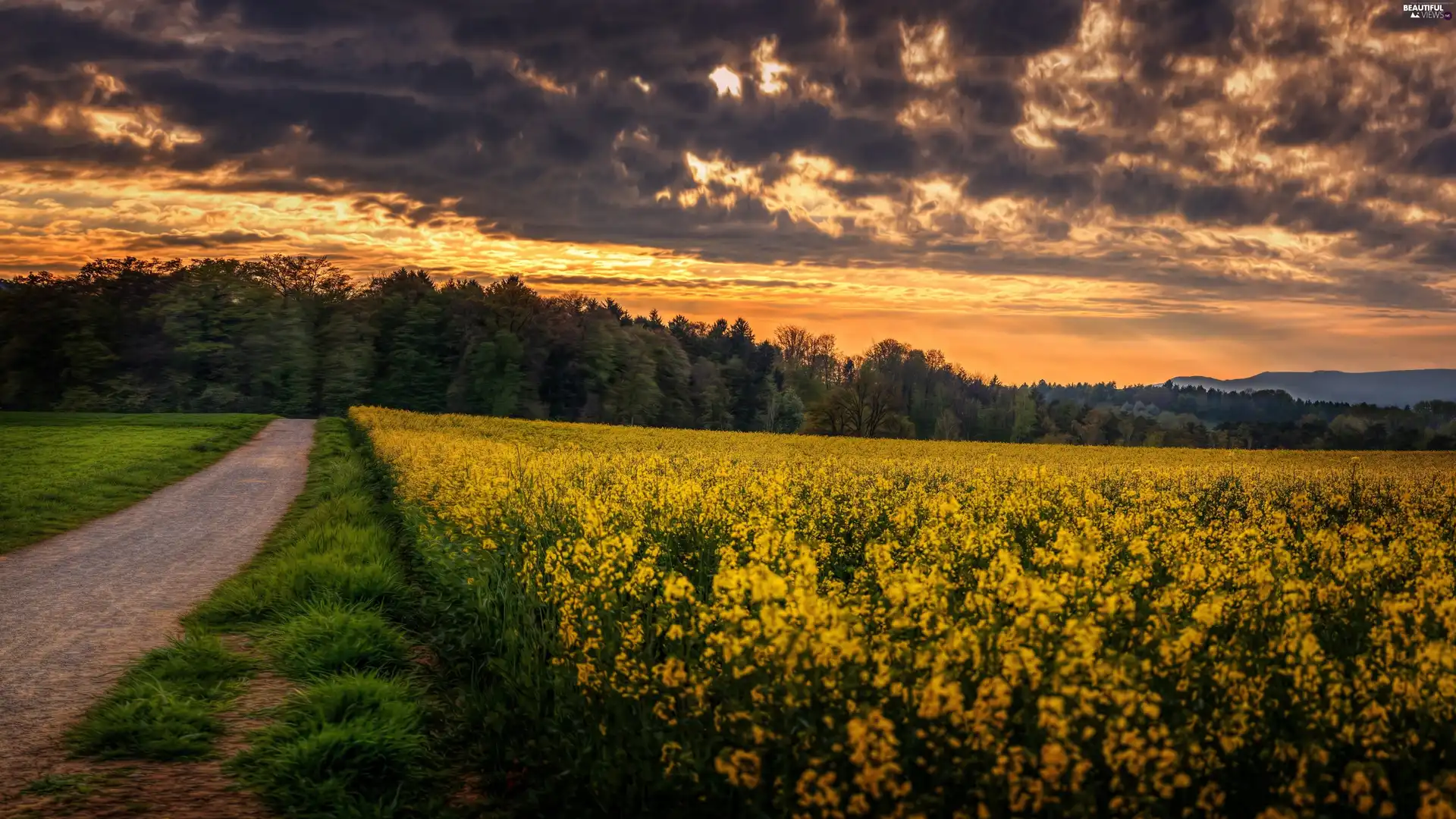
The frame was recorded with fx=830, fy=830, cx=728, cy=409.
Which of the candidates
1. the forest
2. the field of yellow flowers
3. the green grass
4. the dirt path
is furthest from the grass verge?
the forest

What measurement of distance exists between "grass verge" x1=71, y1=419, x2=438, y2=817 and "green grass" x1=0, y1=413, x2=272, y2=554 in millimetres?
6917

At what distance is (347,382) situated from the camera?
258 feet

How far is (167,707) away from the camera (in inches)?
249

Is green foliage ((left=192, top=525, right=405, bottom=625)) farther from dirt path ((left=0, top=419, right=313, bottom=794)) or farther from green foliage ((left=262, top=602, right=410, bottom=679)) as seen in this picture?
green foliage ((left=262, top=602, right=410, bottom=679))

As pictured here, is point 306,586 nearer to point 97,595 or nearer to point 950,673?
point 97,595

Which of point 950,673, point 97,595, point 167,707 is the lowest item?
point 97,595

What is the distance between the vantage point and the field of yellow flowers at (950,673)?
11.8 feet

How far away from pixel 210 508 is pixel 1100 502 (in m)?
17.6

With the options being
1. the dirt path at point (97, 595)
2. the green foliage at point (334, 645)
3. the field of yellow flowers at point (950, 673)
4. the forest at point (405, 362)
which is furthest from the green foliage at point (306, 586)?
the forest at point (405, 362)

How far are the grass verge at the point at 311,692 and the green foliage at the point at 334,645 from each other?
0.5 inches

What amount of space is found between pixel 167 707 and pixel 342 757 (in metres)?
1.83

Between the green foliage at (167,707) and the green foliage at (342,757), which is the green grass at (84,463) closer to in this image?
the green foliage at (167,707)

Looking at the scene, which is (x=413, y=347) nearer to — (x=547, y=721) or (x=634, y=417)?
(x=634, y=417)

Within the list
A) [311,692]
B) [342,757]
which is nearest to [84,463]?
[311,692]
